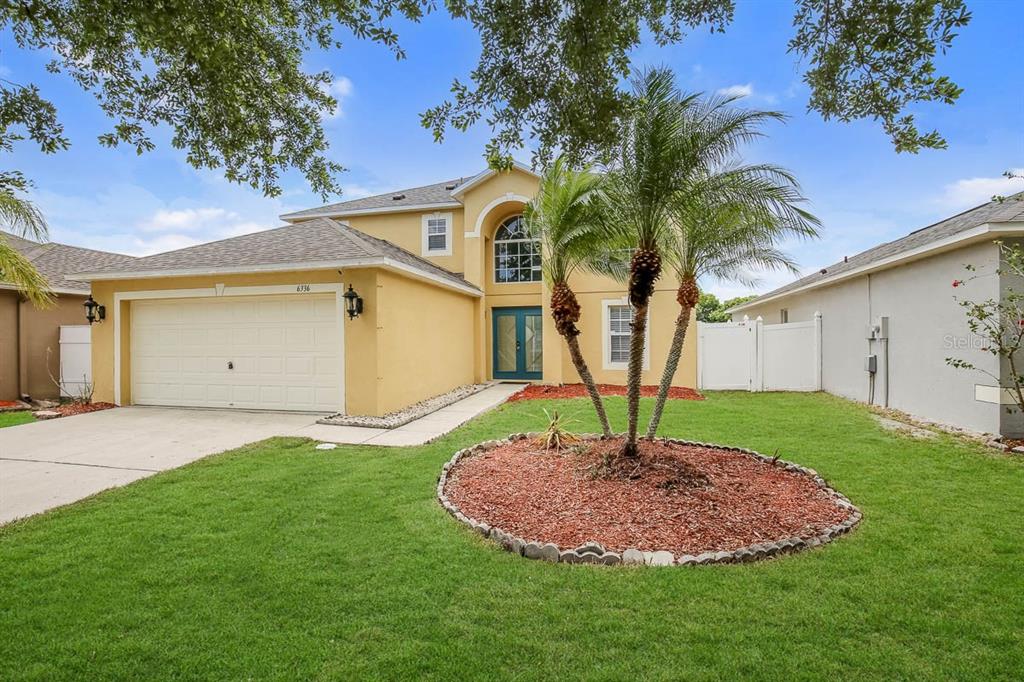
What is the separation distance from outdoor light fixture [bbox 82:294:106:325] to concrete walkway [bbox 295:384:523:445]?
632 cm

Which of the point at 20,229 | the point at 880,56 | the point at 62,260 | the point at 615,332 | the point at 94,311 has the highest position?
the point at 62,260

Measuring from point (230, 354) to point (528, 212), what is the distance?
7375mm

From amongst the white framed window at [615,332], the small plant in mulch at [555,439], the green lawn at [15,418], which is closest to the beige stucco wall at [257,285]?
the green lawn at [15,418]

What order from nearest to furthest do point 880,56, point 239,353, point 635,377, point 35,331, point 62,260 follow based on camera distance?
point 880,56 < point 635,377 < point 239,353 < point 35,331 < point 62,260

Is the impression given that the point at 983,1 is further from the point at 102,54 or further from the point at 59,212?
the point at 59,212

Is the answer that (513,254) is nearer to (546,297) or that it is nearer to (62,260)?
(546,297)

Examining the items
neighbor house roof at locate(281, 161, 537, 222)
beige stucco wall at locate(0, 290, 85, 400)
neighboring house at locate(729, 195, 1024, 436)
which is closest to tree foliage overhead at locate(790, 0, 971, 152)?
neighboring house at locate(729, 195, 1024, 436)

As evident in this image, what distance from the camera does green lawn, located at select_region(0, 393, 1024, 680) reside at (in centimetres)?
267

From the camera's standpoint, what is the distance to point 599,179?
19.6ft

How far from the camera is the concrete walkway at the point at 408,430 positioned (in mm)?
8117

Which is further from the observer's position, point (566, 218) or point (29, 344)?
point (29, 344)

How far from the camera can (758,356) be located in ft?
47.2

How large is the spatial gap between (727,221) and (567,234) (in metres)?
1.87

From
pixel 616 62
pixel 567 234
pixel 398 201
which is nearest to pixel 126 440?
pixel 567 234
